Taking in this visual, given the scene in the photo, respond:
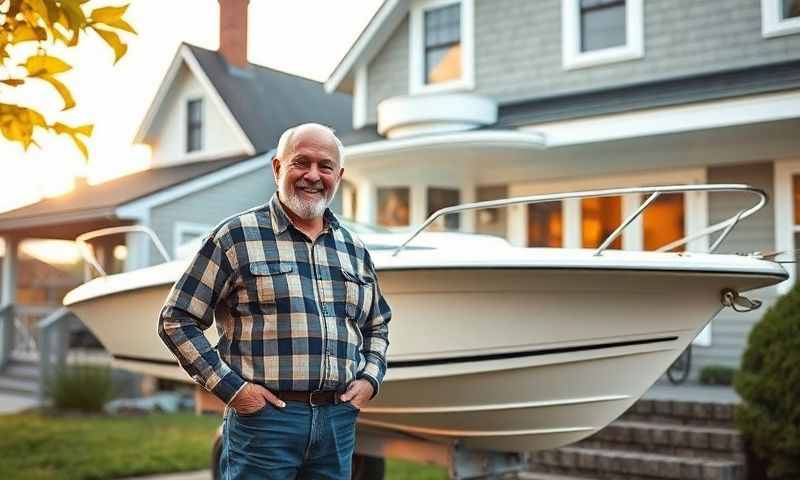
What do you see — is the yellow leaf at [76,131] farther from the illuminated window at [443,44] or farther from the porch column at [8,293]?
the porch column at [8,293]

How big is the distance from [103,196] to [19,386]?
124 inches

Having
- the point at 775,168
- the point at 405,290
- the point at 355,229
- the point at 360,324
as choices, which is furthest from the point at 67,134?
the point at 775,168

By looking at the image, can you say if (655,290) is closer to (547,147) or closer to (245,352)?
(245,352)

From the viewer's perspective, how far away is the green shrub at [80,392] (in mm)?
10711

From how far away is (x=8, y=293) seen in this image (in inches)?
596

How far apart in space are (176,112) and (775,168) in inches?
424

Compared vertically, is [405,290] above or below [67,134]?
below

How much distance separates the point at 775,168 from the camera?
8.77 m

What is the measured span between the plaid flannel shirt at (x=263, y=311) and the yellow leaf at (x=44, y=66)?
63 centimetres

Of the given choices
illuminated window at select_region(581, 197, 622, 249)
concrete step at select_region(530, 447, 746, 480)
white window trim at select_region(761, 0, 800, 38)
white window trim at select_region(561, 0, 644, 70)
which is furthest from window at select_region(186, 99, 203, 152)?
concrete step at select_region(530, 447, 746, 480)

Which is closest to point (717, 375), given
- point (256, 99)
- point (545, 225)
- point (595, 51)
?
point (545, 225)

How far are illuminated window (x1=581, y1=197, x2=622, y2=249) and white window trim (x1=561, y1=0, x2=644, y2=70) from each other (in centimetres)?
156

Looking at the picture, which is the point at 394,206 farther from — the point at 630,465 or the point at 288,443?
the point at 288,443

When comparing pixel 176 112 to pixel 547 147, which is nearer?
pixel 547 147
